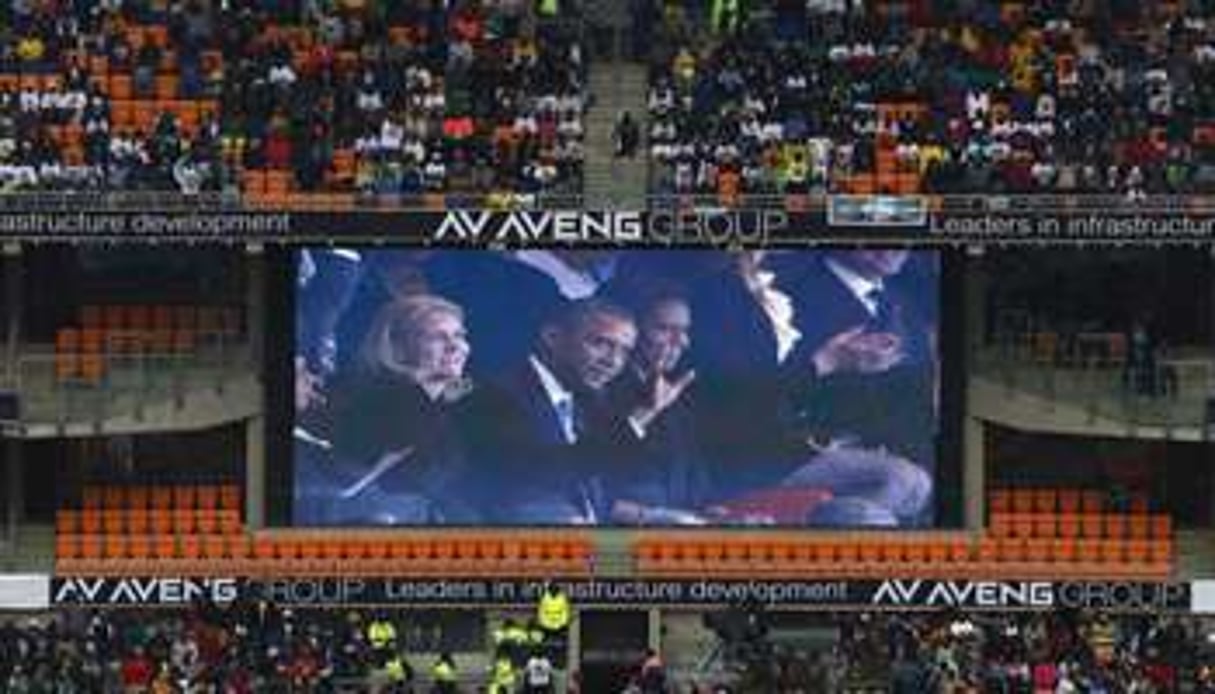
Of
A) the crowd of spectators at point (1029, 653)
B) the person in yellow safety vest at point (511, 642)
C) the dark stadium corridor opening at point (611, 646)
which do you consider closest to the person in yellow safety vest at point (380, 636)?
the person in yellow safety vest at point (511, 642)

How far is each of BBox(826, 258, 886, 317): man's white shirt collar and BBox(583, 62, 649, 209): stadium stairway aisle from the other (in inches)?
108

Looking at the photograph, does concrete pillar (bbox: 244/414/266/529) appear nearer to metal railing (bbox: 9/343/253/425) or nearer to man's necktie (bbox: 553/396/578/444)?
metal railing (bbox: 9/343/253/425)

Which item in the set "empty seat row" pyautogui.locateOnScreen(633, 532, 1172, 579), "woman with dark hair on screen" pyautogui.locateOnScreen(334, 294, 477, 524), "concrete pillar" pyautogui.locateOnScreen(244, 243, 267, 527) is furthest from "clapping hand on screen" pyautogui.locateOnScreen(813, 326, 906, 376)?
"concrete pillar" pyautogui.locateOnScreen(244, 243, 267, 527)

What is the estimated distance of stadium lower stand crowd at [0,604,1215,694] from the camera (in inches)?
1409

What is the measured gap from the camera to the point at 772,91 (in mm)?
39875

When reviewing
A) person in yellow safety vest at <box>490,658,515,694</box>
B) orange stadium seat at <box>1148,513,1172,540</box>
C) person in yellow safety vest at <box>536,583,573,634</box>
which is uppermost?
orange stadium seat at <box>1148,513,1172,540</box>

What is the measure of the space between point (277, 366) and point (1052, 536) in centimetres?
1049

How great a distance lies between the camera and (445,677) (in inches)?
1426

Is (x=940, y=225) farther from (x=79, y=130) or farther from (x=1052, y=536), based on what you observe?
(x=79, y=130)

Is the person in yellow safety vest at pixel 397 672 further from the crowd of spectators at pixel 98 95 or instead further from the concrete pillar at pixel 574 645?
the crowd of spectators at pixel 98 95

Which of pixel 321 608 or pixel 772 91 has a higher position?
pixel 772 91

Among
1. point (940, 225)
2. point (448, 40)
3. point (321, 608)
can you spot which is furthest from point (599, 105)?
point (321, 608)

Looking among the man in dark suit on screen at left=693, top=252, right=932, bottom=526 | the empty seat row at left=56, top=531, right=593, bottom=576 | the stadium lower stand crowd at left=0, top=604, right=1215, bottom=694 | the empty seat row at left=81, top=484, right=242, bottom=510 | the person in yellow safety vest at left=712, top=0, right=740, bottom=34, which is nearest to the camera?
the stadium lower stand crowd at left=0, top=604, right=1215, bottom=694

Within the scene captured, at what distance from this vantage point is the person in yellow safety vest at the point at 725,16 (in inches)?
1625
